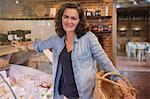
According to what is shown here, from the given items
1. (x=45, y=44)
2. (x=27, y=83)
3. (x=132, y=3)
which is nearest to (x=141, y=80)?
(x=132, y=3)

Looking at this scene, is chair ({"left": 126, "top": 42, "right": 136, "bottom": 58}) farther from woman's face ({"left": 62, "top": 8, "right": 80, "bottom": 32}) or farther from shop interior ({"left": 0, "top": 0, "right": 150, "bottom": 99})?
woman's face ({"left": 62, "top": 8, "right": 80, "bottom": 32})

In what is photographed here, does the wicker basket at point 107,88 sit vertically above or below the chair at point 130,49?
above

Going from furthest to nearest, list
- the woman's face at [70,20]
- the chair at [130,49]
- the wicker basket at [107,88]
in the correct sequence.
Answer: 1. the chair at [130,49]
2. the woman's face at [70,20]
3. the wicker basket at [107,88]

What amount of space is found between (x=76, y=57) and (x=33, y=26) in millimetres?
888

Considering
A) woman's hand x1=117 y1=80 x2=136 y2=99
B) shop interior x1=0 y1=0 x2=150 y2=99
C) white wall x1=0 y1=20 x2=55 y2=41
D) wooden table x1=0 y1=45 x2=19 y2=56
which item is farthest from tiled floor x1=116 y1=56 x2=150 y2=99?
wooden table x1=0 y1=45 x2=19 y2=56

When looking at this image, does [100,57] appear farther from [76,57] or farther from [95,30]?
Answer: [95,30]

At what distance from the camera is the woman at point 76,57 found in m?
1.86

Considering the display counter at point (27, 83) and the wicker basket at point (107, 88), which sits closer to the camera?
the wicker basket at point (107, 88)

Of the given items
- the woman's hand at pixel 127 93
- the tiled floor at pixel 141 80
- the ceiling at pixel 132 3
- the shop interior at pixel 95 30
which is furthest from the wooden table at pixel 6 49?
the ceiling at pixel 132 3

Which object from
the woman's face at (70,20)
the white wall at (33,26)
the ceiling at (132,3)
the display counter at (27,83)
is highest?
the ceiling at (132,3)

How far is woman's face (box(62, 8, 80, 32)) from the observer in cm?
185

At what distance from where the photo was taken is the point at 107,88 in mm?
1954

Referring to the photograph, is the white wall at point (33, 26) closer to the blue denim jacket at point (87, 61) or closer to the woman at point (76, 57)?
the woman at point (76, 57)

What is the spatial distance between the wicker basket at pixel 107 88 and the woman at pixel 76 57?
0.24 feet
